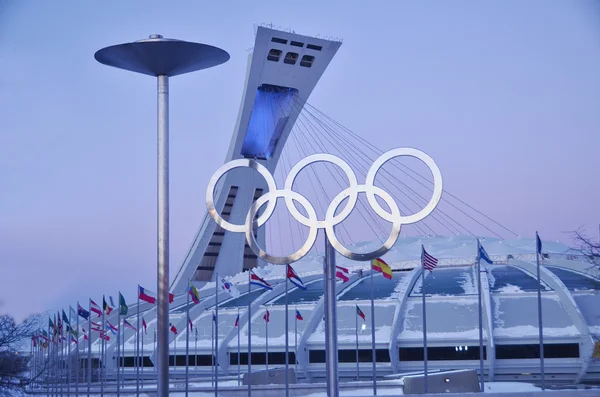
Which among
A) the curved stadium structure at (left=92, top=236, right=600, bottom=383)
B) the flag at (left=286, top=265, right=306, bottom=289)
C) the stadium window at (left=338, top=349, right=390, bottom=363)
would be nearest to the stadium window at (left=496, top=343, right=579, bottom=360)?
the curved stadium structure at (left=92, top=236, right=600, bottom=383)

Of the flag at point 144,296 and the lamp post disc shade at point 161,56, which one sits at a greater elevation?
the lamp post disc shade at point 161,56

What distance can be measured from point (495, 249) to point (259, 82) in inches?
635

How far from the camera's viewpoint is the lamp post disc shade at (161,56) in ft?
51.5

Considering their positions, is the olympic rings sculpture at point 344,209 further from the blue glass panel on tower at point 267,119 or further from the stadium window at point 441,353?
the blue glass panel on tower at point 267,119

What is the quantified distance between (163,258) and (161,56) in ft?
11.2

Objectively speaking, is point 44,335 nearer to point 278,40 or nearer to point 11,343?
point 278,40

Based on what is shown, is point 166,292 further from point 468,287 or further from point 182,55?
point 468,287

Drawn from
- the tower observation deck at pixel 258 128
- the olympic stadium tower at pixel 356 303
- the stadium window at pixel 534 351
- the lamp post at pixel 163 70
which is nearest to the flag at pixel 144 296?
the olympic stadium tower at pixel 356 303

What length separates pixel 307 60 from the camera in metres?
54.7

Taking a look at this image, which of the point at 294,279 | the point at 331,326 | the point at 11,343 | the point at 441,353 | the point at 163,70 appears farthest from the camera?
the point at 441,353

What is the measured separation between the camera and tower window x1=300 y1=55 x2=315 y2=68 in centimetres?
5447

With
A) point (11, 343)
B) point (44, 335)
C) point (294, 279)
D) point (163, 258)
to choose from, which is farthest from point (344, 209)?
point (44, 335)

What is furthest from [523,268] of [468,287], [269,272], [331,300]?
[331,300]

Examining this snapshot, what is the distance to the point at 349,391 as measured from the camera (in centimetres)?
3005
